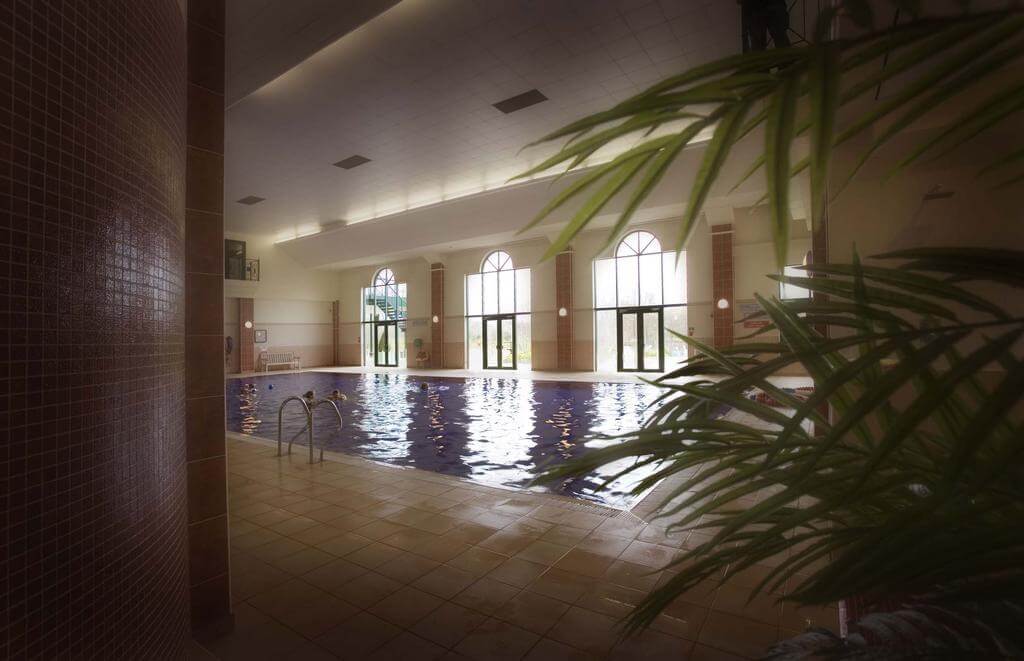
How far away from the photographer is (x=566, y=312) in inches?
596

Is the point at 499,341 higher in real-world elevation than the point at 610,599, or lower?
higher

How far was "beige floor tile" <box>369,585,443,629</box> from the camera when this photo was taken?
2.10 m

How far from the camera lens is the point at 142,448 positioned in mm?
1512

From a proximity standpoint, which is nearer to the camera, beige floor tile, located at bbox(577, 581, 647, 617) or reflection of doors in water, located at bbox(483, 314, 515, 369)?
beige floor tile, located at bbox(577, 581, 647, 617)

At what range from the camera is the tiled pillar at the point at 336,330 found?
21969 millimetres

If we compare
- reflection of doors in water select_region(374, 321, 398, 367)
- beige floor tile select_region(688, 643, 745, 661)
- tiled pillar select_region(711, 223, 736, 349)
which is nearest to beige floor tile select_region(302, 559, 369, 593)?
beige floor tile select_region(688, 643, 745, 661)

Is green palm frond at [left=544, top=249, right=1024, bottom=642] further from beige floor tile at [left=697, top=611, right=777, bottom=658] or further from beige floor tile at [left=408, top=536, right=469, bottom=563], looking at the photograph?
beige floor tile at [left=408, top=536, right=469, bottom=563]

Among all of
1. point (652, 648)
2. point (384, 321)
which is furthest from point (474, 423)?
point (384, 321)

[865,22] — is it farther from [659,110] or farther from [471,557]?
[471,557]

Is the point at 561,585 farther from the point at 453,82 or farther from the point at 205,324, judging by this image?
the point at 453,82

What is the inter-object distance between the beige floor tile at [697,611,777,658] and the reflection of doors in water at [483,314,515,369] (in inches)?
587

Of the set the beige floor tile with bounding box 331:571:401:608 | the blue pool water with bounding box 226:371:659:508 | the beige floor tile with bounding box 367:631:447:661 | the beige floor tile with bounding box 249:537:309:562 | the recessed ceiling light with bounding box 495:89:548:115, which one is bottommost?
the blue pool water with bounding box 226:371:659:508

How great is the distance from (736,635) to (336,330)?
21.8 metres

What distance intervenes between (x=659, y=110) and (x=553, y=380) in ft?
40.7
